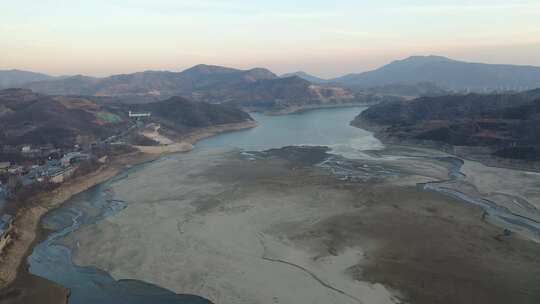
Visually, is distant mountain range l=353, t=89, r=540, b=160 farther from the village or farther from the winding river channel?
the village

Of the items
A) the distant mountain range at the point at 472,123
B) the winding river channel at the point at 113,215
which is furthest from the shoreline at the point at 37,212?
the distant mountain range at the point at 472,123

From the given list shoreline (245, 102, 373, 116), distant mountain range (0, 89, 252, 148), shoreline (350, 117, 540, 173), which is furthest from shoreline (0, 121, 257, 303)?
shoreline (245, 102, 373, 116)

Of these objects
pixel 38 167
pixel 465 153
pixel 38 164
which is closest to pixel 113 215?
pixel 38 167

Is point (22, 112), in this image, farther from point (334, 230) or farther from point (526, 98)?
point (526, 98)

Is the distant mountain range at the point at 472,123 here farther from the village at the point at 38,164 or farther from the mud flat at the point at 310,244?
the village at the point at 38,164

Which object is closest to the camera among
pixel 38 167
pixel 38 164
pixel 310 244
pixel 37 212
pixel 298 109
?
pixel 310 244

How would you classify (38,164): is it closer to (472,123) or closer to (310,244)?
(310,244)
